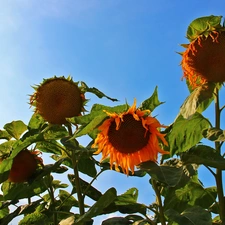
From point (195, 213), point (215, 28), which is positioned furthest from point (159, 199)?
point (215, 28)

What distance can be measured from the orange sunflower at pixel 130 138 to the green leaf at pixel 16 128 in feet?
3.31

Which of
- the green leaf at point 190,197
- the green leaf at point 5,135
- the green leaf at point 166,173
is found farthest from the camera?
the green leaf at point 5,135

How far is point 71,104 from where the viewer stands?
126 inches

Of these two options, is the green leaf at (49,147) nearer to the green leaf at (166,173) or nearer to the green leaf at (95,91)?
the green leaf at (95,91)

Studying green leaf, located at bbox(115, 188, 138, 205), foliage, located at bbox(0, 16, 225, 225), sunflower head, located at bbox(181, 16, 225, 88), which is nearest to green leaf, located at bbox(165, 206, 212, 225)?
foliage, located at bbox(0, 16, 225, 225)

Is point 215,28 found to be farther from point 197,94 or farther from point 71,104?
point 71,104

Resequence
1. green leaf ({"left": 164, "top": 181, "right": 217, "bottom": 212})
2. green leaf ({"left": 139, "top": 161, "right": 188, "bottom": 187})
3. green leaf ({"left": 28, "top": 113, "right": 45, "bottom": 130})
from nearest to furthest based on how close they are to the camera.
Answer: green leaf ({"left": 139, "top": 161, "right": 188, "bottom": 187}) < green leaf ({"left": 164, "top": 181, "right": 217, "bottom": 212}) < green leaf ({"left": 28, "top": 113, "right": 45, "bottom": 130})

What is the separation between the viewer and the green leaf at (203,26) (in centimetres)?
286

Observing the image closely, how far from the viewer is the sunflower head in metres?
2.78

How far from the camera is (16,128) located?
11.9ft

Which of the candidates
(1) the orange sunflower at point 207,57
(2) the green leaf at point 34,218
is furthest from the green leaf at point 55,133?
(1) the orange sunflower at point 207,57

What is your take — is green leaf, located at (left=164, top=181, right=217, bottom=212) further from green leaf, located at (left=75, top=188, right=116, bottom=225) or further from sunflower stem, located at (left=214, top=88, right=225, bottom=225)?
green leaf, located at (left=75, top=188, right=116, bottom=225)

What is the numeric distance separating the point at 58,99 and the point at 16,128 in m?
0.64

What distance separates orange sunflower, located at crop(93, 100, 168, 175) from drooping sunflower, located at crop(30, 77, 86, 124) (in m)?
0.45
